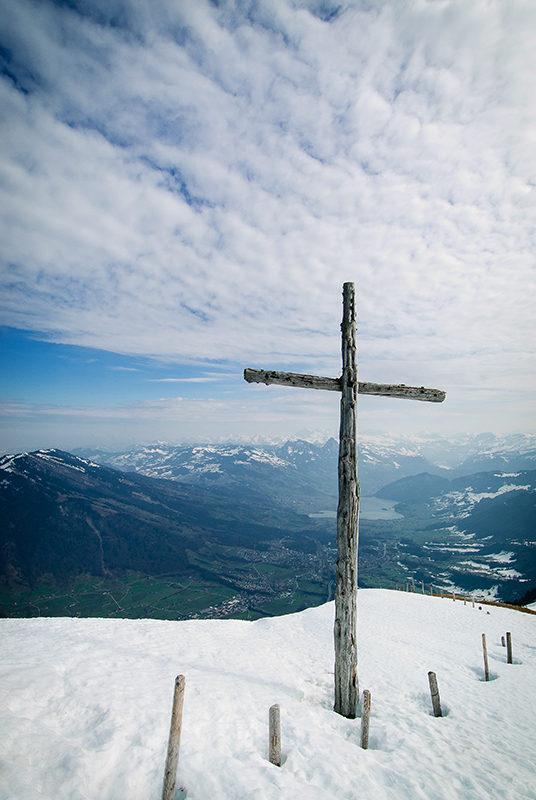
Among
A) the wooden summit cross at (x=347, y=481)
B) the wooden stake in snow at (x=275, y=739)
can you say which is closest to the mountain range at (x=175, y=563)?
the wooden summit cross at (x=347, y=481)

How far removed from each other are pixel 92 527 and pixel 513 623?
203067 millimetres

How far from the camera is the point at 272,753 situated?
227 inches

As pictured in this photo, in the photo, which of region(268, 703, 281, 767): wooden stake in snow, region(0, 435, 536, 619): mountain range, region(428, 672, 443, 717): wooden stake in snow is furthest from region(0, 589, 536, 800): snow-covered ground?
region(0, 435, 536, 619): mountain range

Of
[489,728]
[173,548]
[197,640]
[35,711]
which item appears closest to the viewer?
[35,711]

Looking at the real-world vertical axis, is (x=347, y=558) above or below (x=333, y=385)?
below

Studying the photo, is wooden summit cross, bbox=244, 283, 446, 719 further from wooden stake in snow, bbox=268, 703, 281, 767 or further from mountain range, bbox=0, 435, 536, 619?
mountain range, bbox=0, 435, 536, 619

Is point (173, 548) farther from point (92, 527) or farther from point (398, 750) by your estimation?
point (398, 750)

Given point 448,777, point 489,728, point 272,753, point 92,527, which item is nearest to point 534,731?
point 489,728

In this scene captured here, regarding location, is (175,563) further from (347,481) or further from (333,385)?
(333,385)

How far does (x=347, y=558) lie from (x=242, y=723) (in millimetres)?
4444

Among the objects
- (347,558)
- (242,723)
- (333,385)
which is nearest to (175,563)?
(242,723)

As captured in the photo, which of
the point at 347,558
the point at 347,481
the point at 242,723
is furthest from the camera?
the point at 347,481

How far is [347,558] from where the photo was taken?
7949 millimetres

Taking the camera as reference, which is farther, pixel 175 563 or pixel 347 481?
pixel 175 563
